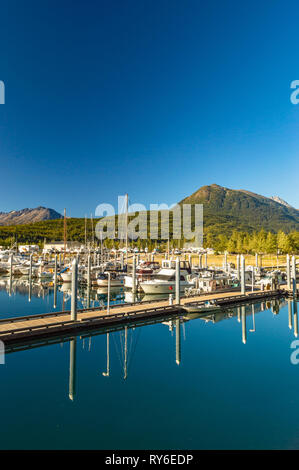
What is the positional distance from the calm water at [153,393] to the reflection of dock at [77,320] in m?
1.04

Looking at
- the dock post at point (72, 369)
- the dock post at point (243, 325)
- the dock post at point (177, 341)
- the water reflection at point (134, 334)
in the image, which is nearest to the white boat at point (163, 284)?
the water reflection at point (134, 334)

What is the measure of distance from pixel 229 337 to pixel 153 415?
12.6 m

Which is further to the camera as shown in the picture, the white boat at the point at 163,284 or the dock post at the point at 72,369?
the white boat at the point at 163,284

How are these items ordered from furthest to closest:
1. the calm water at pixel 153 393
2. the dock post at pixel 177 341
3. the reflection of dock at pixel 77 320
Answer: the reflection of dock at pixel 77 320, the dock post at pixel 177 341, the calm water at pixel 153 393

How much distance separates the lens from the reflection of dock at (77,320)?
18.3 metres

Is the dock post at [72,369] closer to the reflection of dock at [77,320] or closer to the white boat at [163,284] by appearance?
the reflection of dock at [77,320]

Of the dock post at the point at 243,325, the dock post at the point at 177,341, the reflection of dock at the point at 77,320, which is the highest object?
the reflection of dock at the point at 77,320

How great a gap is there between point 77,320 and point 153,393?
9999 millimetres

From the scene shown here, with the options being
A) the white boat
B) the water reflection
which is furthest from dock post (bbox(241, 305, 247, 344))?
the white boat

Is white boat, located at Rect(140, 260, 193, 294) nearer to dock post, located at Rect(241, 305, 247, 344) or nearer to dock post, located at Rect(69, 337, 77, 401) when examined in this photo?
dock post, located at Rect(241, 305, 247, 344)

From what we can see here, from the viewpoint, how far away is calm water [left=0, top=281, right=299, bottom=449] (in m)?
9.58
